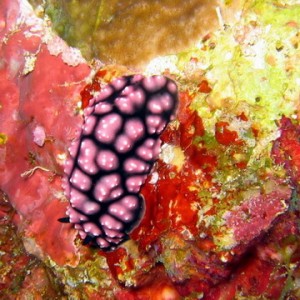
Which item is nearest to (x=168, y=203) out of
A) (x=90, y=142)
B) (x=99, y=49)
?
(x=90, y=142)

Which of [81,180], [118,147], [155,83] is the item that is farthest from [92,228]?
[155,83]

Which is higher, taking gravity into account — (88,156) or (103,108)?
(103,108)

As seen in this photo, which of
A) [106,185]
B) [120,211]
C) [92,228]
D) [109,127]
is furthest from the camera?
[92,228]

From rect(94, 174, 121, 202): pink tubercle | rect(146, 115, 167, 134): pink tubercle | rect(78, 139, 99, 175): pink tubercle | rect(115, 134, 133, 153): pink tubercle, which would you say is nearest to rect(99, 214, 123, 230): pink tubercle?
rect(94, 174, 121, 202): pink tubercle

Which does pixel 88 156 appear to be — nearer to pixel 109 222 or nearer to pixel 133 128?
pixel 133 128

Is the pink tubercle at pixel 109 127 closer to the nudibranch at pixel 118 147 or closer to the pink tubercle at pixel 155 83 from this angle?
the nudibranch at pixel 118 147

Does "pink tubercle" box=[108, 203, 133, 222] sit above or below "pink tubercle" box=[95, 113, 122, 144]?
below

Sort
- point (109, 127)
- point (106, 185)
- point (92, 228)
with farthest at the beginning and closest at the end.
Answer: point (92, 228)
point (106, 185)
point (109, 127)

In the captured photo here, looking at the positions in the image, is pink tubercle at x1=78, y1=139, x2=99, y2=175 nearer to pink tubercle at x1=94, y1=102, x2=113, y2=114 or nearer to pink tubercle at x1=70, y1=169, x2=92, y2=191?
pink tubercle at x1=70, y1=169, x2=92, y2=191
